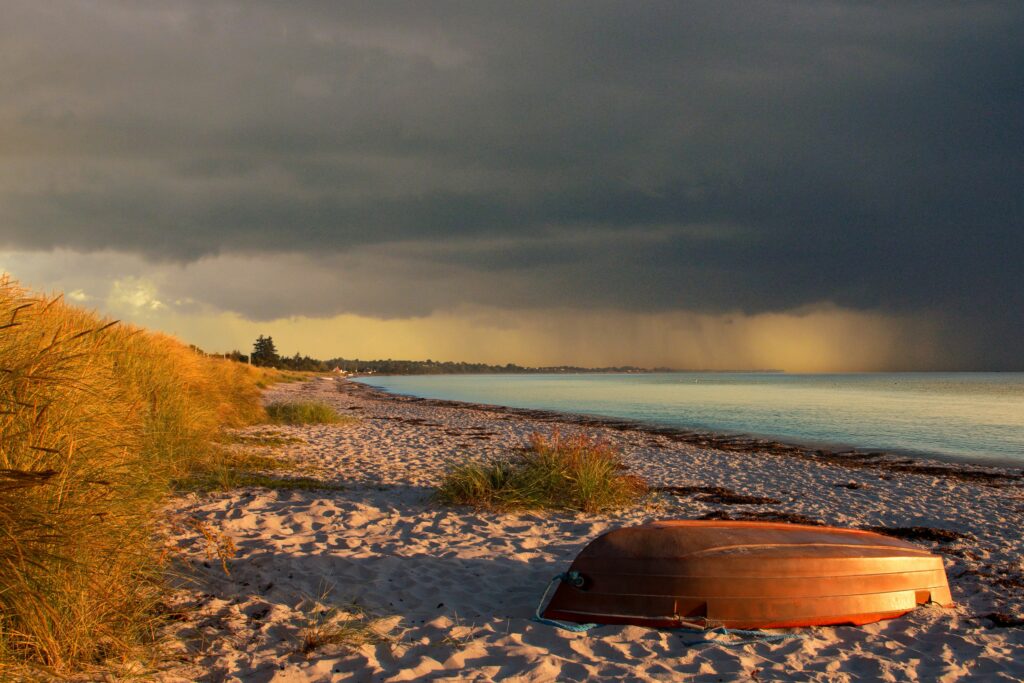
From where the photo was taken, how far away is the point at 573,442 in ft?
33.5

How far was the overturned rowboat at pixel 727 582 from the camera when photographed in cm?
536

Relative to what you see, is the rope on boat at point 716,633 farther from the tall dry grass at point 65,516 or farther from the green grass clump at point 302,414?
the green grass clump at point 302,414

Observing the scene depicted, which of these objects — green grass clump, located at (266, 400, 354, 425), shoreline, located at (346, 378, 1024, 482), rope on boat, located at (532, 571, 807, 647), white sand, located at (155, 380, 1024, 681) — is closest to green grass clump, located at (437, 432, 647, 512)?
white sand, located at (155, 380, 1024, 681)

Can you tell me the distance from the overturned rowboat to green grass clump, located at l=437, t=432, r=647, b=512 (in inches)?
131

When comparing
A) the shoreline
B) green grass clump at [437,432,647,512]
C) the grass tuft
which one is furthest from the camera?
the shoreline

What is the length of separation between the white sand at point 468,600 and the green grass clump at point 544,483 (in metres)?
0.29

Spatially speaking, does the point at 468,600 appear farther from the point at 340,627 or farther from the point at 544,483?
the point at 544,483

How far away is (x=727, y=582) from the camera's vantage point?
17.7 feet

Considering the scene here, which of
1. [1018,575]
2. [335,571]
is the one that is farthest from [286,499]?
[1018,575]

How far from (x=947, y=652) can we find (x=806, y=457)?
15.2 metres

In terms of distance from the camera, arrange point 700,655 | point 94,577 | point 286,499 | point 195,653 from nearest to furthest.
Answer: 1. point 94,577
2. point 195,653
3. point 700,655
4. point 286,499

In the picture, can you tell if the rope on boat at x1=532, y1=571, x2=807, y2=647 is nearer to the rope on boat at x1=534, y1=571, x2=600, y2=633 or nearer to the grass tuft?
the rope on boat at x1=534, y1=571, x2=600, y2=633

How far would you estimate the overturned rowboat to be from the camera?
5.36 m

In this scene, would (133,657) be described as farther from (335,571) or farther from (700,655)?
(700,655)
